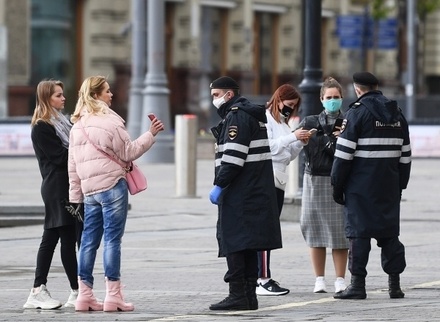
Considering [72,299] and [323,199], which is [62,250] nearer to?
[72,299]

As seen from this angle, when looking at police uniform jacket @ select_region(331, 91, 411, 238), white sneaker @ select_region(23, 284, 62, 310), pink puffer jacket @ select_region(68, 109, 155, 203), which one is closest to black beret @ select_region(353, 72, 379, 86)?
police uniform jacket @ select_region(331, 91, 411, 238)

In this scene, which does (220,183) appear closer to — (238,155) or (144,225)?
(238,155)

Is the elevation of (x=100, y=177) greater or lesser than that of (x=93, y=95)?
lesser

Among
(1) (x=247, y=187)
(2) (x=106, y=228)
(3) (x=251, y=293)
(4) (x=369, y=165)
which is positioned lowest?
(3) (x=251, y=293)

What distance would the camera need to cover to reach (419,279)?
13609 mm

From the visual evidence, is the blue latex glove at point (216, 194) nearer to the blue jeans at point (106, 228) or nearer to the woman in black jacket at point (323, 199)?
the blue jeans at point (106, 228)

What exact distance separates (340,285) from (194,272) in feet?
6.58

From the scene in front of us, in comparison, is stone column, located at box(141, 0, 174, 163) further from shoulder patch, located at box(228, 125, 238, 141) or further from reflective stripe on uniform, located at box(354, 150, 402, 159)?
shoulder patch, located at box(228, 125, 238, 141)

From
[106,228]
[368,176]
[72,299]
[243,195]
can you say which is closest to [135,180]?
[106,228]

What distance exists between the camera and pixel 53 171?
1188 cm

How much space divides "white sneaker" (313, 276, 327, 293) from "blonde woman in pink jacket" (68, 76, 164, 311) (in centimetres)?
176

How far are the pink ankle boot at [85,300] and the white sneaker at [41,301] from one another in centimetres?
22

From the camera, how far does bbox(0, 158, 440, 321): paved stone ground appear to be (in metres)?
11.3

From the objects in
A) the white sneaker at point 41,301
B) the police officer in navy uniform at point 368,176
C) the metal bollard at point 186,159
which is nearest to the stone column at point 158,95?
the metal bollard at point 186,159
